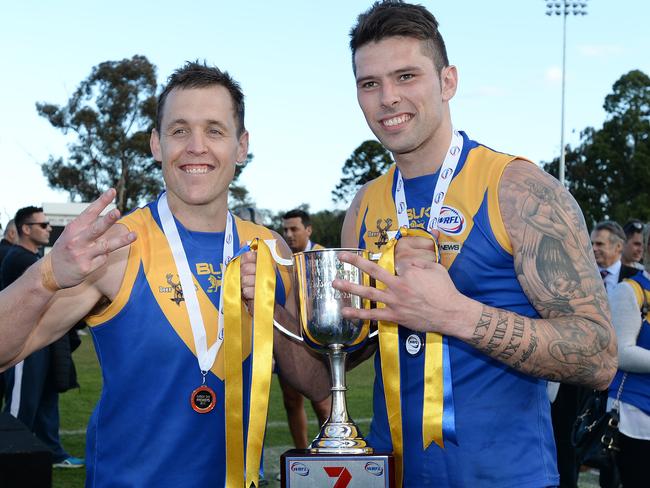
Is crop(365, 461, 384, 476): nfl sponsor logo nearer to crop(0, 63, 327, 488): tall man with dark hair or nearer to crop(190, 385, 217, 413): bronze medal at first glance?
crop(0, 63, 327, 488): tall man with dark hair

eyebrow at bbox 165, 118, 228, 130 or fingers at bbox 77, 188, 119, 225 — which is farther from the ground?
eyebrow at bbox 165, 118, 228, 130

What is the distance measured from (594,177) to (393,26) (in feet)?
145

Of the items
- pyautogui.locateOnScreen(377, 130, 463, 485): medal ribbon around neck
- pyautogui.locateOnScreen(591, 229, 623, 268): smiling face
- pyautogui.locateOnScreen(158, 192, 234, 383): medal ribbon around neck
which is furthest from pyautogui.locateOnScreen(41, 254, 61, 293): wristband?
pyautogui.locateOnScreen(591, 229, 623, 268): smiling face

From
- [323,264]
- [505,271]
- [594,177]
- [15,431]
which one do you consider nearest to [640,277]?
[505,271]

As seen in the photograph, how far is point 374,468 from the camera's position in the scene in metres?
2.48

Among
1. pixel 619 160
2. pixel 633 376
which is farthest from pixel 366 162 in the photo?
pixel 633 376

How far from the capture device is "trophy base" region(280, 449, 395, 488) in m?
2.47

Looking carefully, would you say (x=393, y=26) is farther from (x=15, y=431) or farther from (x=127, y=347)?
(x=15, y=431)

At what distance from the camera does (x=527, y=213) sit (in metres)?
2.67

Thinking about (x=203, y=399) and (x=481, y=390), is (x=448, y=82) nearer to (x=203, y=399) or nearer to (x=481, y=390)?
(x=481, y=390)

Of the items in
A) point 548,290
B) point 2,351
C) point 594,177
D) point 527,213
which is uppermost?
point 594,177

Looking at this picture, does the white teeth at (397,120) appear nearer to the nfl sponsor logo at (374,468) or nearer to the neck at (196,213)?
the neck at (196,213)

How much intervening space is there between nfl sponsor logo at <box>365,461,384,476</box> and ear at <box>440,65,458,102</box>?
4.44 ft

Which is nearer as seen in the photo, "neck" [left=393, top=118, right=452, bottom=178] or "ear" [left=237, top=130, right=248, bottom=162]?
"neck" [left=393, top=118, right=452, bottom=178]
